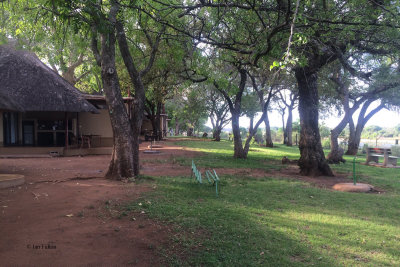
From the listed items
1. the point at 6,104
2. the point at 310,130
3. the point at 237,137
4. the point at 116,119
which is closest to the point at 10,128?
the point at 6,104

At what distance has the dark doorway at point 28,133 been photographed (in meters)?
17.1

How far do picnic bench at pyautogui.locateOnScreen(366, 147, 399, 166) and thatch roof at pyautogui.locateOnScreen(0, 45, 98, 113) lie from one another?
49.1 ft

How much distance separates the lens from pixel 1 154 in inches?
595

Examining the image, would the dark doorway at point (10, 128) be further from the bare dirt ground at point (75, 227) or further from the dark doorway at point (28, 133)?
the bare dirt ground at point (75, 227)

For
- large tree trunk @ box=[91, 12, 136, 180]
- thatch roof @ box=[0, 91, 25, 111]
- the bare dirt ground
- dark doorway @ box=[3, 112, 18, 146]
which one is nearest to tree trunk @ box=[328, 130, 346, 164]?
large tree trunk @ box=[91, 12, 136, 180]

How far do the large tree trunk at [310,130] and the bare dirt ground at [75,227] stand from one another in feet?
20.7

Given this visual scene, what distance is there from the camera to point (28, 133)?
17.2 m

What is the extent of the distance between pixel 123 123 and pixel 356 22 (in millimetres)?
6466

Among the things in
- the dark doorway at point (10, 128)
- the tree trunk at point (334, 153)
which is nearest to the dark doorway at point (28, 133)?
the dark doorway at point (10, 128)

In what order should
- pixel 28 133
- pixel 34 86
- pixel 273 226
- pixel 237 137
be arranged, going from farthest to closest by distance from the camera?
pixel 28 133
pixel 237 137
pixel 34 86
pixel 273 226

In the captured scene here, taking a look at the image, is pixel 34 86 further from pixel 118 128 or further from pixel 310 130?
pixel 310 130

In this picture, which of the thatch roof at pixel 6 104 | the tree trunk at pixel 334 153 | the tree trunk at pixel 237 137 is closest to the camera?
the thatch roof at pixel 6 104

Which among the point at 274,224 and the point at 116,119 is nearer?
the point at 274,224

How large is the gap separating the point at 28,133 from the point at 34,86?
3.62 meters
